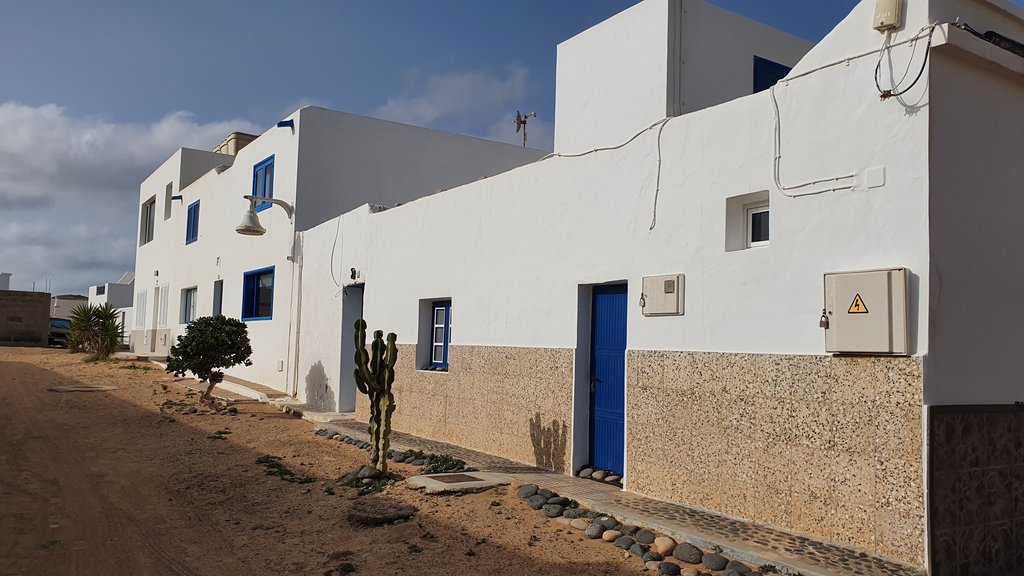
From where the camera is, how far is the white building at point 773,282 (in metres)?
5.12

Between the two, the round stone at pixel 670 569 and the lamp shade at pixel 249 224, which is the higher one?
the lamp shade at pixel 249 224

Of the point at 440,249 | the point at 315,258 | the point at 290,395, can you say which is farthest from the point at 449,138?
the point at 440,249

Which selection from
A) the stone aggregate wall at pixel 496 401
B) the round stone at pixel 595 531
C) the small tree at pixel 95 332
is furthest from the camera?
the small tree at pixel 95 332

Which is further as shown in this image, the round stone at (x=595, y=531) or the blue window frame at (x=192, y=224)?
the blue window frame at (x=192, y=224)

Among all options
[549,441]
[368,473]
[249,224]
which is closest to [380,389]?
[368,473]

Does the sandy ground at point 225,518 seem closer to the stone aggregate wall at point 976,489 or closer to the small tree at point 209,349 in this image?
the stone aggregate wall at point 976,489

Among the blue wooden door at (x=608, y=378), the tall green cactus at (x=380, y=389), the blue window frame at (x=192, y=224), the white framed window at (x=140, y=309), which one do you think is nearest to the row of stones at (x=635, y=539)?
the blue wooden door at (x=608, y=378)

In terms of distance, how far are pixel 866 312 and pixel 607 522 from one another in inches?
103

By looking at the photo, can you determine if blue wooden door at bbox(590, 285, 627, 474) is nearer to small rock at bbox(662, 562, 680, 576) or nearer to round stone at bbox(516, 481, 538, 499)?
round stone at bbox(516, 481, 538, 499)

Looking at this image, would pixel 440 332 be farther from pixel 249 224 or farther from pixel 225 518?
pixel 249 224

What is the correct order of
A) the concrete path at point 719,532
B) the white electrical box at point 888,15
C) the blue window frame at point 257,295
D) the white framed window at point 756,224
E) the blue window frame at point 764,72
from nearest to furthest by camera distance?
the concrete path at point 719,532, the white electrical box at point 888,15, the white framed window at point 756,224, the blue window frame at point 764,72, the blue window frame at point 257,295

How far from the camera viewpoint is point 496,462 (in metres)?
8.80

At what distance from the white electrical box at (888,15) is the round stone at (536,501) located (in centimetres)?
466

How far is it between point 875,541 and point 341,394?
1015cm
